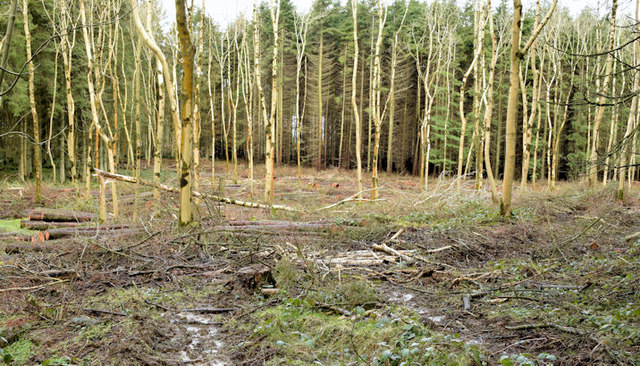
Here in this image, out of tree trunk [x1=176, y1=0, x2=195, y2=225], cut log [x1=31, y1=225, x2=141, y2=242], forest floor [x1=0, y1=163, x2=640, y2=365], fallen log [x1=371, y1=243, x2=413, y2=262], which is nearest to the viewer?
forest floor [x1=0, y1=163, x2=640, y2=365]

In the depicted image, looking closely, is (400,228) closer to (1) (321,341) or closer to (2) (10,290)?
(1) (321,341)

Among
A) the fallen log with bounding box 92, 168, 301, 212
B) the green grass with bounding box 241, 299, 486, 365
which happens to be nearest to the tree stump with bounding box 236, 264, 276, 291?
the green grass with bounding box 241, 299, 486, 365

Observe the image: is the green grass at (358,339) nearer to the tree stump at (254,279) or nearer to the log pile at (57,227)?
the tree stump at (254,279)

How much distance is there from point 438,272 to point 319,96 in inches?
985

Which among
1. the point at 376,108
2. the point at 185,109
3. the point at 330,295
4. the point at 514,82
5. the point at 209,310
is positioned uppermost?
the point at 376,108

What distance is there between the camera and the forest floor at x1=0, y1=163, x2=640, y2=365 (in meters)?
3.64

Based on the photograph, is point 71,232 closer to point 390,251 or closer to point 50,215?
point 50,215

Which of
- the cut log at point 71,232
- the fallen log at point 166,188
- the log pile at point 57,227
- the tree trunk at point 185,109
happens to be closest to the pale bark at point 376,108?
the fallen log at point 166,188

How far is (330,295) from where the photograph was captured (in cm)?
520

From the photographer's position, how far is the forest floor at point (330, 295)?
3.64 metres

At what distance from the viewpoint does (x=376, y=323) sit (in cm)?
420

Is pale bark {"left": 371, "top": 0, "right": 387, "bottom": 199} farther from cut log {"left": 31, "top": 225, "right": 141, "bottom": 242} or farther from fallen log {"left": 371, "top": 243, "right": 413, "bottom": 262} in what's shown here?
cut log {"left": 31, "top": 225, "right": 141, "bottom": 242}

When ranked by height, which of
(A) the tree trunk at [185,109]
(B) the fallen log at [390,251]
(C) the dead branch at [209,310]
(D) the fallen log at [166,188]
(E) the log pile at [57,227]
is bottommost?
(C) the dead branch at [209,310]

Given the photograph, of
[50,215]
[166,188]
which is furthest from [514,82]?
[50,215]
